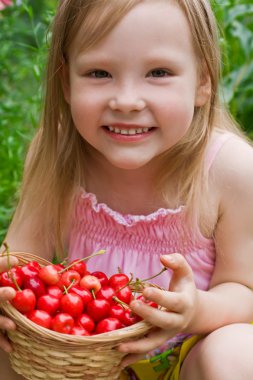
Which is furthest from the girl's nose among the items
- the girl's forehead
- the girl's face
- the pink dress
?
the pink dress

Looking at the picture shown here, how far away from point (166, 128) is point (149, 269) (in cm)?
43

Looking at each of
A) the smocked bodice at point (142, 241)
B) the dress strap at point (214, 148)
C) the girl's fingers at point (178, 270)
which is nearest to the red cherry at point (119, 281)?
the girl's fingers at point (178, 270)

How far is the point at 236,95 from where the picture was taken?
358 centimetres

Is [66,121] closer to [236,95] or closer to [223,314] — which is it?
[223,314]

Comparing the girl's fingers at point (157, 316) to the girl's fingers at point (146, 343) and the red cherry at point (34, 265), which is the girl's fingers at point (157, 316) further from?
the red cherry at point (34, 265)

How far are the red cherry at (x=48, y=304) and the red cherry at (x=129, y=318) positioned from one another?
15cm

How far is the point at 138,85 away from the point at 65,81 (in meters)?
0.31

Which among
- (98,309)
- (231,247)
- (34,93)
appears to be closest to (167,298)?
(98,309)

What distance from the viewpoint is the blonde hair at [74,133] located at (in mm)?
1939

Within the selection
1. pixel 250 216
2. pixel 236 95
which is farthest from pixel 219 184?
pixel 236 95

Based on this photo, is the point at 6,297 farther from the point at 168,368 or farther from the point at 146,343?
the point at 168,368

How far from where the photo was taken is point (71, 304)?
1.72 meters

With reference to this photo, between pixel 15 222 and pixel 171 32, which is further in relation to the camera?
pixel 15 222

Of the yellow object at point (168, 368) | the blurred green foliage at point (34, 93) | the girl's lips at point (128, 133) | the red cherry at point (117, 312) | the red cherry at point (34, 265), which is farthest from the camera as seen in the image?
the blurred green foliage at point (34, 93)
